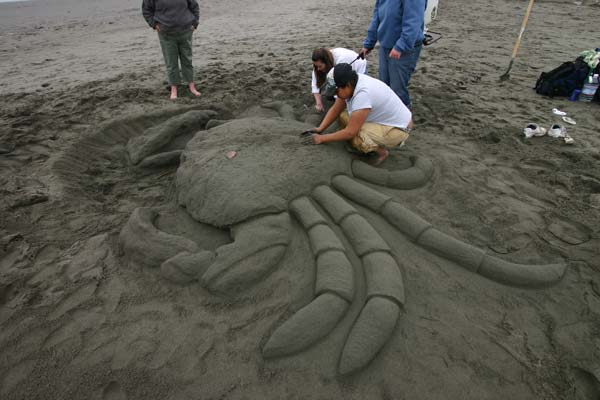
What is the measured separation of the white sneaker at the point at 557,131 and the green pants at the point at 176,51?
491cm

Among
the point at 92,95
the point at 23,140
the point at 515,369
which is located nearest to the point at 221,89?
the point at 92,95

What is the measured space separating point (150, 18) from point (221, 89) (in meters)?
1.33

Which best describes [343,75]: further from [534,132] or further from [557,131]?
[557,131]

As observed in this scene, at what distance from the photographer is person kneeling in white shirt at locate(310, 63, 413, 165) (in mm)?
2719

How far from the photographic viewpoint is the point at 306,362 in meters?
1.78

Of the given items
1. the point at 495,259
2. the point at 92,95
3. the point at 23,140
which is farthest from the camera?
the point at 92,95

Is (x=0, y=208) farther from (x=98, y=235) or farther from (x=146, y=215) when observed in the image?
(x=146, y=215)

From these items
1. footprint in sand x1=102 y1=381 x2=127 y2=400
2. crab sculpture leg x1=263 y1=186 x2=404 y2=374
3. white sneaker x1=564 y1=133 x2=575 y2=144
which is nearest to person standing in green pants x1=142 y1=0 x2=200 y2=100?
crab sculpture leg x1=263 y1=186 x2=404 y2=374

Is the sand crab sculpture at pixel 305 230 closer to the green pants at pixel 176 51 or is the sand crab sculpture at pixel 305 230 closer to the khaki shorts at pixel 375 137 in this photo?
the khaki shorts at pixel 375 137

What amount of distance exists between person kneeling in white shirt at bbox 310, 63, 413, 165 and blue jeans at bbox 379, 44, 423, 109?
82 centimetres

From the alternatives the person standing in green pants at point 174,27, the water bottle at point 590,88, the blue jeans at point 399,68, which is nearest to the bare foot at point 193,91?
the person standing in green pants at point 174,27

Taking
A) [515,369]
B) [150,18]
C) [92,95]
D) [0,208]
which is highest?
[150,18]

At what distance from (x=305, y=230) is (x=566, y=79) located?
476 centimetres

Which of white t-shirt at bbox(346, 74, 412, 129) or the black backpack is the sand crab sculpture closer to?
white t-shirt at bbox(346, 74, 412, 129)
